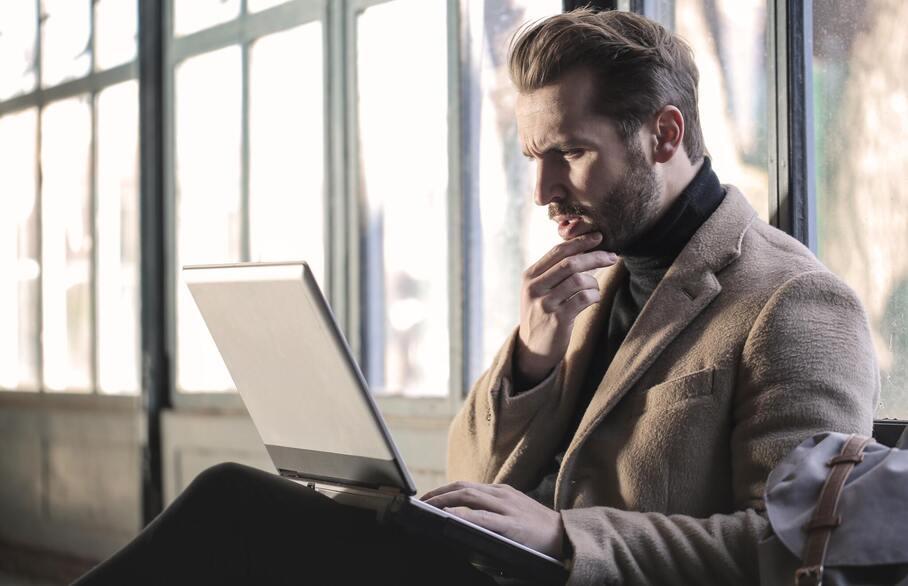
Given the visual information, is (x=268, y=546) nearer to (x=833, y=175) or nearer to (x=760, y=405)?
(x=760, y=405)

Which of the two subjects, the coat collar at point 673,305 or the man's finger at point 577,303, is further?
the man's finger at point 577,303

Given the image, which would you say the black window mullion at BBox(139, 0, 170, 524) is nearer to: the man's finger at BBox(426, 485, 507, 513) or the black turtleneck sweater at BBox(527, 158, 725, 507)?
the black turtleneck sweater at BBox(527, 158, 725, 507)

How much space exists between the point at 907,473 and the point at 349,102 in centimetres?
281

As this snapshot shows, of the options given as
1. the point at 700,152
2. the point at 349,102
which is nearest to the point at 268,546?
the point at 700,152

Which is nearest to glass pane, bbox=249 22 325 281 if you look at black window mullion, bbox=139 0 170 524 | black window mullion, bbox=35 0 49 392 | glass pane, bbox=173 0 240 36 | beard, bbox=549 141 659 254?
glass pane, bbox=173 0 240 36

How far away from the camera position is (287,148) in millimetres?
4113

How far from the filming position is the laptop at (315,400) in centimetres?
144

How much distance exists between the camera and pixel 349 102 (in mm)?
3812

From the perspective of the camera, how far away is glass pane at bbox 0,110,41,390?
5723 mm

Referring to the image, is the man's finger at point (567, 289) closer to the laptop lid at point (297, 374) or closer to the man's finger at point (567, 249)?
the man's finger at point (567, 249)

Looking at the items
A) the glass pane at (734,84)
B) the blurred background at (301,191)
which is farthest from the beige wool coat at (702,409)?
the glass pane at (734,84)

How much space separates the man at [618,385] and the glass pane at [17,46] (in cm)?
432

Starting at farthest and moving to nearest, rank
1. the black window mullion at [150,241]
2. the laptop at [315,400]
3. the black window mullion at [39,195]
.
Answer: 1. the black window mullion at [39,195]
2. the black window mullion at [150,241]
3. the laptop at [315,400]

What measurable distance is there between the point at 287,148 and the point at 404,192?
642 mm
